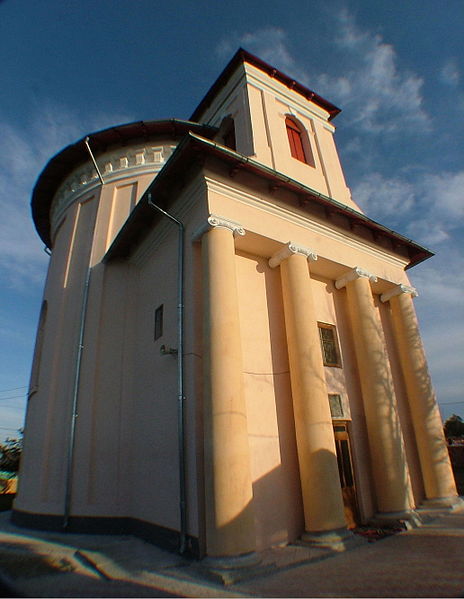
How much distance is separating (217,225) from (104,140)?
6.77 meters

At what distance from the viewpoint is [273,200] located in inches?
308

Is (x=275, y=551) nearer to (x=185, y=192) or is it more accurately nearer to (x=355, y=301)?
(x=355, y=301)

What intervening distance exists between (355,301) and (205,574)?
6306 millimetres

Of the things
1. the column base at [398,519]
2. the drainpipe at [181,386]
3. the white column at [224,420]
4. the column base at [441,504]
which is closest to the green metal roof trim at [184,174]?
the drainpipe at [181,386]

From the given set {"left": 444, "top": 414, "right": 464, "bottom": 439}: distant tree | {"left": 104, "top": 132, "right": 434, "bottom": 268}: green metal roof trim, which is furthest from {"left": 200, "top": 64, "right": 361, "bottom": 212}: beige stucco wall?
{"left": 444, "top": 414, "right": 464, "bottom": 439}: distant tree

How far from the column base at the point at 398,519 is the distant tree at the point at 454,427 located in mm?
44398

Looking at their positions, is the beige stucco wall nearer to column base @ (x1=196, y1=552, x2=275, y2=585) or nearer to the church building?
the church building

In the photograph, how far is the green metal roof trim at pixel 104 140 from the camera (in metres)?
10.9

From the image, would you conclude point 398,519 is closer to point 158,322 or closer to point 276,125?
point 158,322

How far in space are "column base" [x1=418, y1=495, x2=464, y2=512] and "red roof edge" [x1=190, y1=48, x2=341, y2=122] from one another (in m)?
11.7

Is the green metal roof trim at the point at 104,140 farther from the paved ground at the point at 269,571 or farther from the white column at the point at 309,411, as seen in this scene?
the paved ground at the point at 269,571

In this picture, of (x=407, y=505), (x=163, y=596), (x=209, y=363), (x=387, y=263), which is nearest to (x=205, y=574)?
(x=163, y=596)

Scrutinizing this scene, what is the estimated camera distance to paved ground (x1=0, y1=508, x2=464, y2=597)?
13.2 ft

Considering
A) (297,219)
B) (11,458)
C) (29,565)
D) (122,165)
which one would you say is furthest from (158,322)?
(11,458)
